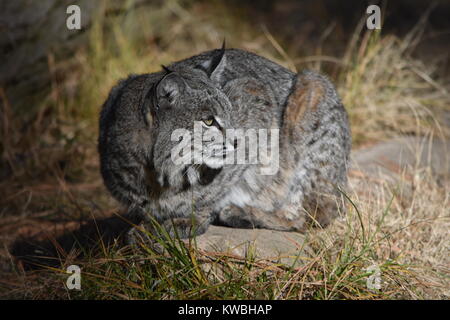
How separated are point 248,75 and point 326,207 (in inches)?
45.4

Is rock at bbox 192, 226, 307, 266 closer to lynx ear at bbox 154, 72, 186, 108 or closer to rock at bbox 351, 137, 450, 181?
lynx ear at bbox 154, 72, 186, 108

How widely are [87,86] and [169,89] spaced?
3686 millimetres

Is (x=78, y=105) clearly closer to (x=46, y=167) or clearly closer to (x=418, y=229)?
(x=46, y=167)

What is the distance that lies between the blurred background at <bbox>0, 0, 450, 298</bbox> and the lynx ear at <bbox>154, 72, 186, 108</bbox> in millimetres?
1973

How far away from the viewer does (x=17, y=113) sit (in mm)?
6285

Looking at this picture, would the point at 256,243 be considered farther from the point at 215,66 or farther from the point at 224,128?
the point at 215,66

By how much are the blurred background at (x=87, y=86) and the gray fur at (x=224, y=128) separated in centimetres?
133

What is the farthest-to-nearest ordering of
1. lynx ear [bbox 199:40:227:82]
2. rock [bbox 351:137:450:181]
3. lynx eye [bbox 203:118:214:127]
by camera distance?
rock [bbox 351:137:450:181], lynx ear [bbox 199:40:227:82], lynx eye [bbox 203:118:214:127]

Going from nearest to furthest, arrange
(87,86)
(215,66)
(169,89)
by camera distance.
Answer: (169,89) → (215,66) → (87,86)

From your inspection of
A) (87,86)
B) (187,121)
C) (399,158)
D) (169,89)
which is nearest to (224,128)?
(187,121)

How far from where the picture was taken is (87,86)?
6.73m

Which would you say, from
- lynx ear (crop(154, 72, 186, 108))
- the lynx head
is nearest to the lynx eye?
the lynx head

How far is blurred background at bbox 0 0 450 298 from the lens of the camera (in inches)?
217
